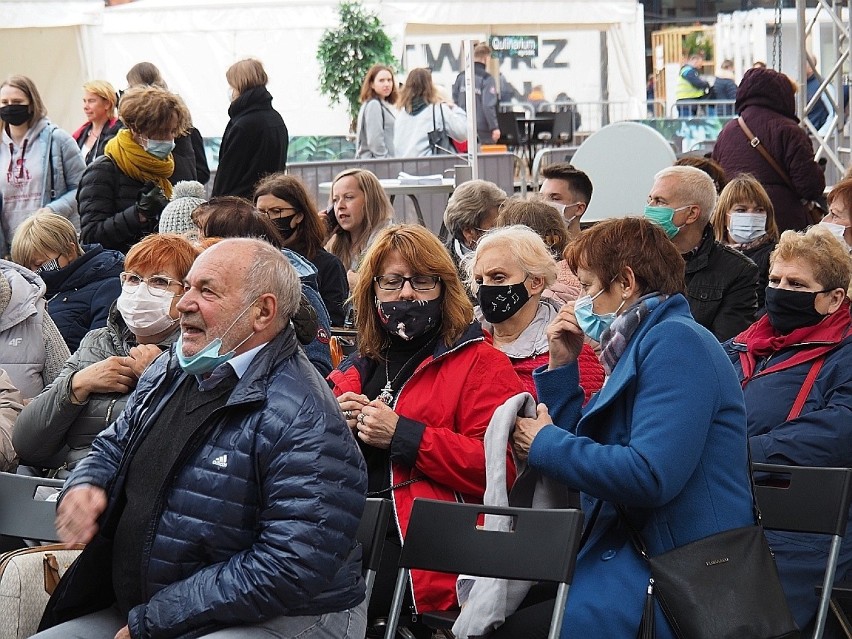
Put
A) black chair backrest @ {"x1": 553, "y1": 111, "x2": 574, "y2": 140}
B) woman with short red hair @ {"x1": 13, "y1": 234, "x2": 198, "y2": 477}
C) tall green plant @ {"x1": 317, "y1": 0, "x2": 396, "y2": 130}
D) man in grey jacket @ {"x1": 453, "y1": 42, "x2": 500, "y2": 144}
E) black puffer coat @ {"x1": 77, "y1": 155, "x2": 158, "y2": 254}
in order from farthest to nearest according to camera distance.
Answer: black chair backrest @ {"x1": 553, "y1": 111, "x2": 574, "y2": 140} → tall green plant @ {"x1": 317, "y1": 0, "x2": 396, "y2": 130} → man in grey jacket @ {"x1": 453, "y1": 42, "x2": 500, "y2": 144} → black puffer coat @ {"x1": 77, "y1": 155, "x2": 158, "y2": 254} → woman with short red hair @ {"x1": 13, "y1": 234, "x2": 198, "y2": 477}

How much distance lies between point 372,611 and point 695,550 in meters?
1.19

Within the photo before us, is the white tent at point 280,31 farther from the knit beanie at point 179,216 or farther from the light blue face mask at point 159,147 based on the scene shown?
the knit beanie at point 179,216

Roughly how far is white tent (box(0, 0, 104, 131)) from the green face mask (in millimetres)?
10286

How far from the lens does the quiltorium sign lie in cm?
1942

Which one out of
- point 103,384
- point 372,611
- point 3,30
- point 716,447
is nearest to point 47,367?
point 103,384

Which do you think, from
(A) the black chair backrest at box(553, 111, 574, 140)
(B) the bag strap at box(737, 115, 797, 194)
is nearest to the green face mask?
(B) the bag strap at box(737, 115, 797, 194)

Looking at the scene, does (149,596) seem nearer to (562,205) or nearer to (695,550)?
(695,550)

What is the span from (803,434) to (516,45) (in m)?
15.9

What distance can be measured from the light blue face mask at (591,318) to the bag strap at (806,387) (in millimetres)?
1183

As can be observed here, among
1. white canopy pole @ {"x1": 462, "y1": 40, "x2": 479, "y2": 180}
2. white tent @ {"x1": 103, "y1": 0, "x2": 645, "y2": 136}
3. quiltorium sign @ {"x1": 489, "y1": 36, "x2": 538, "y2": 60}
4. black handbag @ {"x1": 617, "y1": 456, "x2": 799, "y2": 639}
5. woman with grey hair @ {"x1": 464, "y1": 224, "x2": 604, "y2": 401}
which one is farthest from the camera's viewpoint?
quiltorium sign @ {"x1": 489, "y1": 36, "x2": 538, "y2": 60}

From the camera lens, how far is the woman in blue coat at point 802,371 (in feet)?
13.6

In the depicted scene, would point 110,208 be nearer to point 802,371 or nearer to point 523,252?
point 523,252

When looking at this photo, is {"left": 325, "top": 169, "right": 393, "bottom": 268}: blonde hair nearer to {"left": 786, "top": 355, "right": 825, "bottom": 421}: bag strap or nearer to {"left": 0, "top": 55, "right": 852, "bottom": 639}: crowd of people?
{"left": 0, "top": 55, "right": 852, "bottom": 639}: crowd of people

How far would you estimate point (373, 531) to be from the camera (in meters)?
3.64
